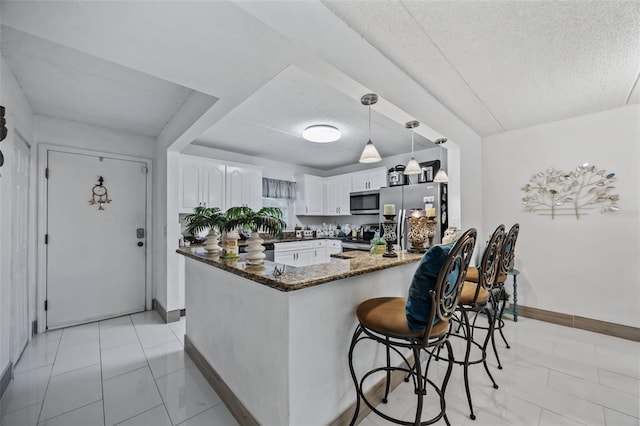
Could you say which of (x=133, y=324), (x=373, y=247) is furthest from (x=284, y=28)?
(x=133, y=324)

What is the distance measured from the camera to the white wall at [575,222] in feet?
9.14

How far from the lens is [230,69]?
1.80 m

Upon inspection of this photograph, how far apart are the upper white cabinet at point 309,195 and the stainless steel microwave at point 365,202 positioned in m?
0.74

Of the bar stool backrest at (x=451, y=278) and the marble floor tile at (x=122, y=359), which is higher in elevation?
the bar stool backrest at (x=451, y=278)

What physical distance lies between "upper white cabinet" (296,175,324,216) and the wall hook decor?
308 cm

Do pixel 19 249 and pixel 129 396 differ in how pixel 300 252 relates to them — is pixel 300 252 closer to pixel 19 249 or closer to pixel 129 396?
pixel 129 396

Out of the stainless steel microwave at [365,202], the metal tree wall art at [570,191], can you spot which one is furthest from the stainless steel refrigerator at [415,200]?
the metal tree wall art at [570,191]

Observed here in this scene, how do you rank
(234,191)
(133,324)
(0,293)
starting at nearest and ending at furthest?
(0,293) < (133,324) < (234,191)

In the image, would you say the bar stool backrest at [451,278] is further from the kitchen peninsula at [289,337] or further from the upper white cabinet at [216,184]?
the upper white cabinet at [216,184]

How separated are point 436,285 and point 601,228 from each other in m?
3.01

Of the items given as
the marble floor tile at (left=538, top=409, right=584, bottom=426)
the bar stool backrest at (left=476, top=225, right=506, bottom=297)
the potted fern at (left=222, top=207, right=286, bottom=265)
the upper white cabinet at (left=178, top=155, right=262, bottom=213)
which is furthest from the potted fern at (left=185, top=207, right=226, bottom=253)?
the marble floor tile at (left=538, top=409, right=584, bottom=426)

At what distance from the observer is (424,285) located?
4.24 feet

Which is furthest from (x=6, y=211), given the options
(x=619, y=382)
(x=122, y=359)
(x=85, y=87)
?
(x=619, y=382)

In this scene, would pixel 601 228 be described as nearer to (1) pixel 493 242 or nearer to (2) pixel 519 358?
(2) pixel 519 358
